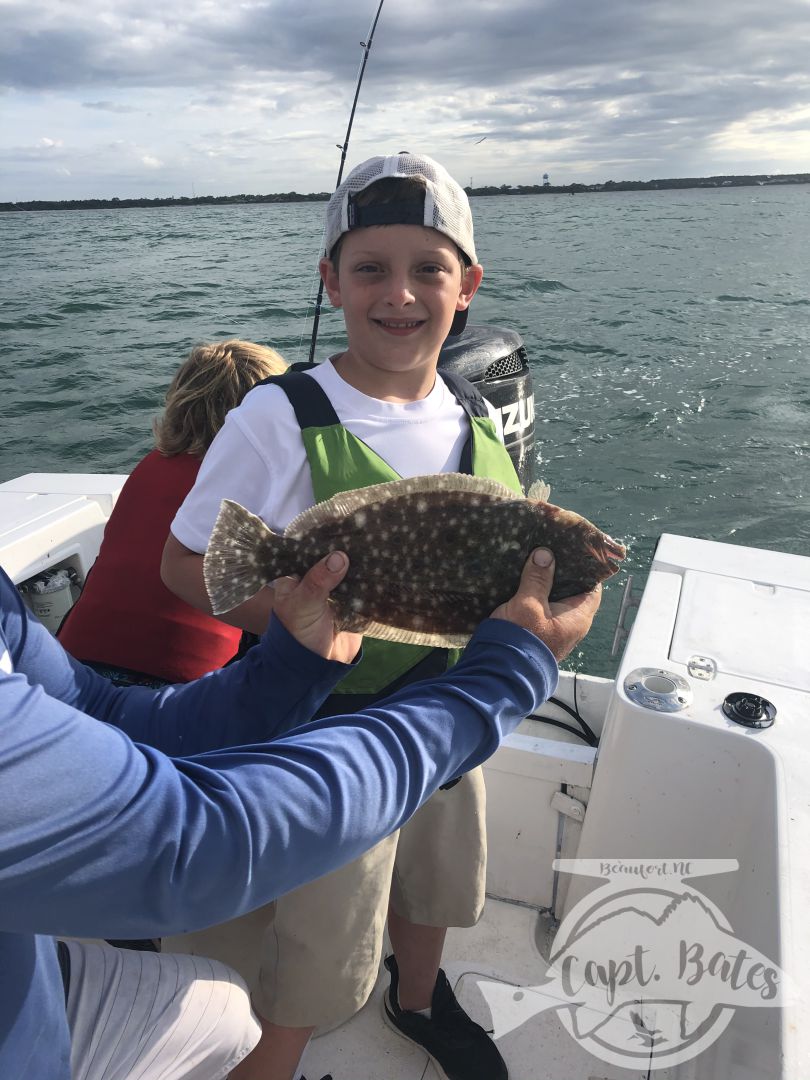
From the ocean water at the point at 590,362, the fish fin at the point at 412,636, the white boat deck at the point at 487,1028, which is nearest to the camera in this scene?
the fish fin at the point at 412,636

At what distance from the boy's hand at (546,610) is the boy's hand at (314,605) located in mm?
433

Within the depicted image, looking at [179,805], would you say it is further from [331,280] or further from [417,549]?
[331,280]

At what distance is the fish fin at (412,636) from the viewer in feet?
6.75

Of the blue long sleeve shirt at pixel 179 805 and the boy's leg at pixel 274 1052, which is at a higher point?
the blue long sleeve shirt at pixel 179 805

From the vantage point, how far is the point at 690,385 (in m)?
14.0

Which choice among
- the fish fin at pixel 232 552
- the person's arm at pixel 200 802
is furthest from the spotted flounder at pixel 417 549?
the person's arm at pixel 200 802

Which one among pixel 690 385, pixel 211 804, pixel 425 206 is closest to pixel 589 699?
pixel 425 206

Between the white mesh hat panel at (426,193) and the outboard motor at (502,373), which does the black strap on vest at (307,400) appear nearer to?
the white mesh hat panel at (426,193)

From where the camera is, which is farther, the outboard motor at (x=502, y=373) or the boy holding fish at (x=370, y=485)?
the outboard motor at (x=502, y=373)

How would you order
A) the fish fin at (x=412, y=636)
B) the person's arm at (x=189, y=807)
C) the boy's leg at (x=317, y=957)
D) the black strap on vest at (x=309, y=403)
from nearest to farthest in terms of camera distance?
the person's arm at (x=189, y=807)
the fish fin at (x=412, y=636)
the boy's leg at (x=317, y=957)
the black strap on vest at (x=309, y=403)

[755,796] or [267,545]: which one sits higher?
[267,545]

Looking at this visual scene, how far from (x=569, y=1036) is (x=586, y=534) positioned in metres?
2.15

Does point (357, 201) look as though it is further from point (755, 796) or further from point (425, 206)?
point (755, 796)

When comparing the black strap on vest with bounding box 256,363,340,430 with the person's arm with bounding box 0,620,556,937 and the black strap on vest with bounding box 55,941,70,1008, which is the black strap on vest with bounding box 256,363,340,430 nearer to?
the person's arm with bounding box 0,620,556,937
